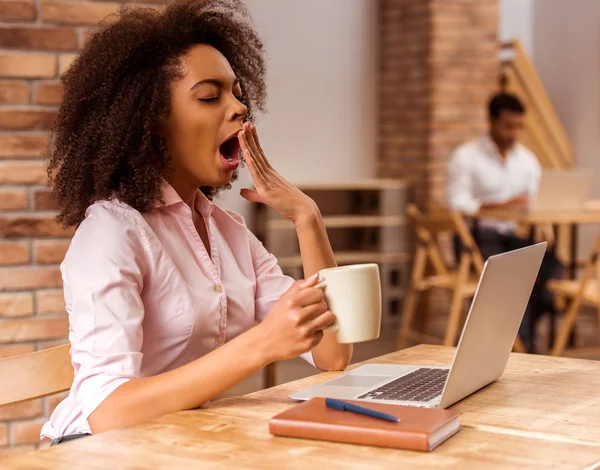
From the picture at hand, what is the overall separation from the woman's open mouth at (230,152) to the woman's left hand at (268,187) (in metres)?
0.03

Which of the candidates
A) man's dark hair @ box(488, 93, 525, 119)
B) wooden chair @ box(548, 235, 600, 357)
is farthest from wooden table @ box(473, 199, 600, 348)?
man's dark hair @ box(488, 93, 525, 119)

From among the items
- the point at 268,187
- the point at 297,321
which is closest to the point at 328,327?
the point at 297,321

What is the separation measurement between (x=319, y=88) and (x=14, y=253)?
187 inches

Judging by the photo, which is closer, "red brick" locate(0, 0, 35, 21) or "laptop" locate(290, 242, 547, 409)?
"laptop" locate(290, 242, 547, 409)

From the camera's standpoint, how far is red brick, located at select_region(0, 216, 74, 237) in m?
2.32

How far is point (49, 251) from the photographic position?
2.37 metres

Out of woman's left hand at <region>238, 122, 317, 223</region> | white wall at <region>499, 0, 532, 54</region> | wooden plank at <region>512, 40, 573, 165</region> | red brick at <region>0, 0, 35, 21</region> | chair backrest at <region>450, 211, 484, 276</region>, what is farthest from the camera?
white wall at <region>499, 0, 532, 54</region>

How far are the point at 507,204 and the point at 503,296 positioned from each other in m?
4.13

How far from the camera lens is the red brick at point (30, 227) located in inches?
91.2

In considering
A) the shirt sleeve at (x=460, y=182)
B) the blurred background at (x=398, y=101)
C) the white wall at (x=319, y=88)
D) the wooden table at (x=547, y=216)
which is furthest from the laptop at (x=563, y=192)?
the white wall at (x=319, y=88)

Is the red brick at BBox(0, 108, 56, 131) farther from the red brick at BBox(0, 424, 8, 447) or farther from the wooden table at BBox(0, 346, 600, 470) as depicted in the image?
the wooden table at BBox(0, 346, 600, 470)

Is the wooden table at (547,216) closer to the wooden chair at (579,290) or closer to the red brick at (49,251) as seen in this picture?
the wooden chair at (579,290)

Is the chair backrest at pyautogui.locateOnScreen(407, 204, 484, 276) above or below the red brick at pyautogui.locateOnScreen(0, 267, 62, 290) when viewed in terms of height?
below

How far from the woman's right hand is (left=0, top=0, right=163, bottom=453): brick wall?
119cm
